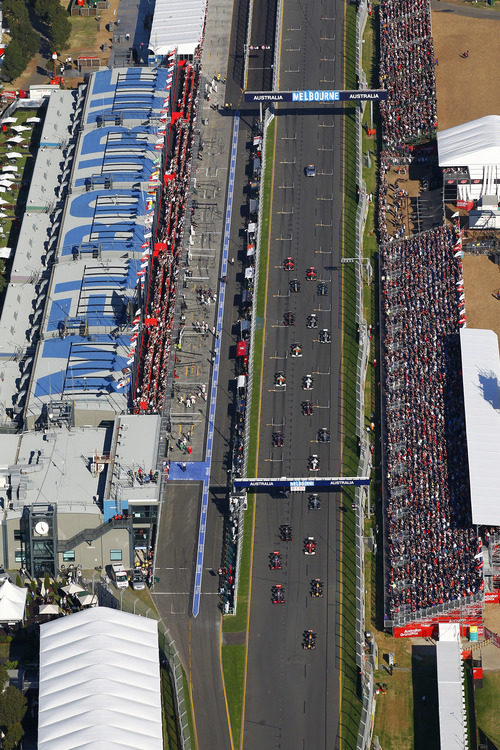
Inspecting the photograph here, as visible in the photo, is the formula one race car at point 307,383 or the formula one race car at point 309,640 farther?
the formula one race car at point 307,383

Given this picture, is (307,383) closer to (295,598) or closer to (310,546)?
(310,546)

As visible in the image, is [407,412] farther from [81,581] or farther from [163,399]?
[81,581]

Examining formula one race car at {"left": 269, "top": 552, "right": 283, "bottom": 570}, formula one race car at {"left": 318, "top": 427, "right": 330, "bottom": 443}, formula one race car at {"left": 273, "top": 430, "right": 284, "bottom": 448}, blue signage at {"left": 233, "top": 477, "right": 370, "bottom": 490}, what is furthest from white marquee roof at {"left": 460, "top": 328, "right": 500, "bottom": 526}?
formula one race car at {"left": 269, "top": 552, "right": 283, "bottom": 570}

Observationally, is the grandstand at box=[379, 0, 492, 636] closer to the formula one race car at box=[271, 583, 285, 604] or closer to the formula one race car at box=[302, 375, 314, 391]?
the formula one race car at box=[302, 375, 314, 391]

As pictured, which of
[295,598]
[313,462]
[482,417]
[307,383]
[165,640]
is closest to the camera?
[165,640]

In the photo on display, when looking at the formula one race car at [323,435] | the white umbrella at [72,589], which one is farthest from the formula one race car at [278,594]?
the white umbrella at [72,589]

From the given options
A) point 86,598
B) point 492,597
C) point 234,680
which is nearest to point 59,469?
point 86,598

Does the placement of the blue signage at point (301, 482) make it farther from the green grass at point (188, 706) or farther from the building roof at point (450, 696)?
the green grass at point (188, 706)
